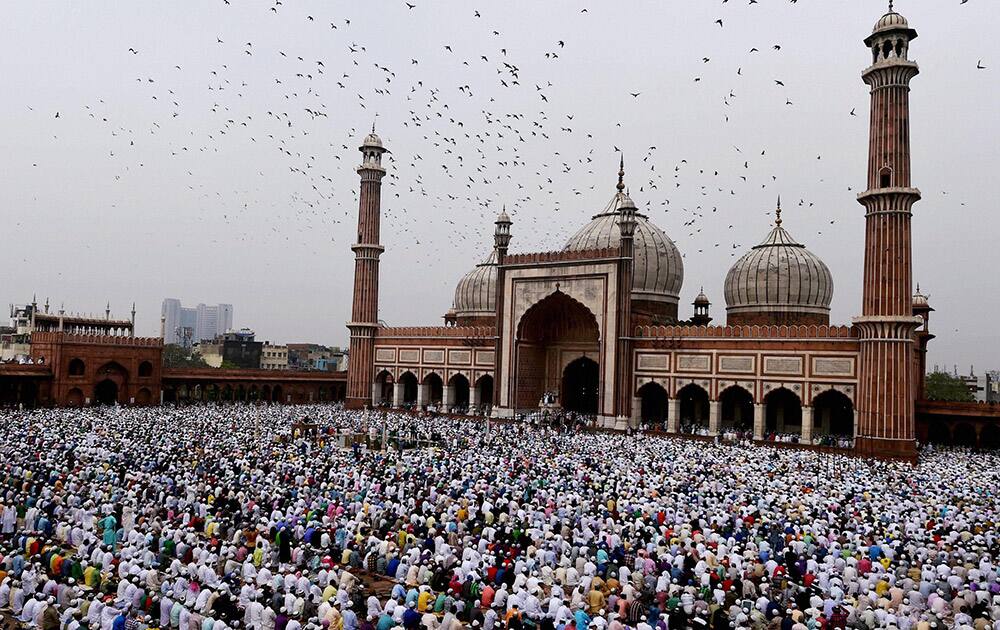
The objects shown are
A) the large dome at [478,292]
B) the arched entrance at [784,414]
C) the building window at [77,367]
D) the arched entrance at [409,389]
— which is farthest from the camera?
the large dome at [478,292]

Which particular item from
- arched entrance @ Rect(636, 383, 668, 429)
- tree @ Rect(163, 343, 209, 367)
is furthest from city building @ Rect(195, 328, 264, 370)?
arched entrance @ Rect(636, 383, 668, 429)

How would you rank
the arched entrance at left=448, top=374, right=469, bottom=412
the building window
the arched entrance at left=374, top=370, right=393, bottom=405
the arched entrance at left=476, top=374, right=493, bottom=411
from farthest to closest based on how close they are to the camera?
the arched entrance at left=374, top=370, right=393, bottom=405 → the arched entrance at left=448, top=374, right=469, bottom=412 → the arched entrance at left=476, top=374, right=493, bottom=411 → the building window

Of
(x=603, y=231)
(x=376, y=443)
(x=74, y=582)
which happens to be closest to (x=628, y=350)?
(x=603, y=231)

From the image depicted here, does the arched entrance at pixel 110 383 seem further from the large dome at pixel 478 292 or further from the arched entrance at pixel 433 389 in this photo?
the large dome at pixel 478 292

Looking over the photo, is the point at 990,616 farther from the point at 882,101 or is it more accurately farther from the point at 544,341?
the point at 544,341

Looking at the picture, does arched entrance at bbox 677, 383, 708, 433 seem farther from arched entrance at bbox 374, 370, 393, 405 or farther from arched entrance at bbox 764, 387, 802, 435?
arched entrance at bbox 374, 370, 393, 405

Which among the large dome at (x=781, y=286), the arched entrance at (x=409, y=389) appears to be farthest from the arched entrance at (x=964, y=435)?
the arched entrance at (x=409, y=389)
